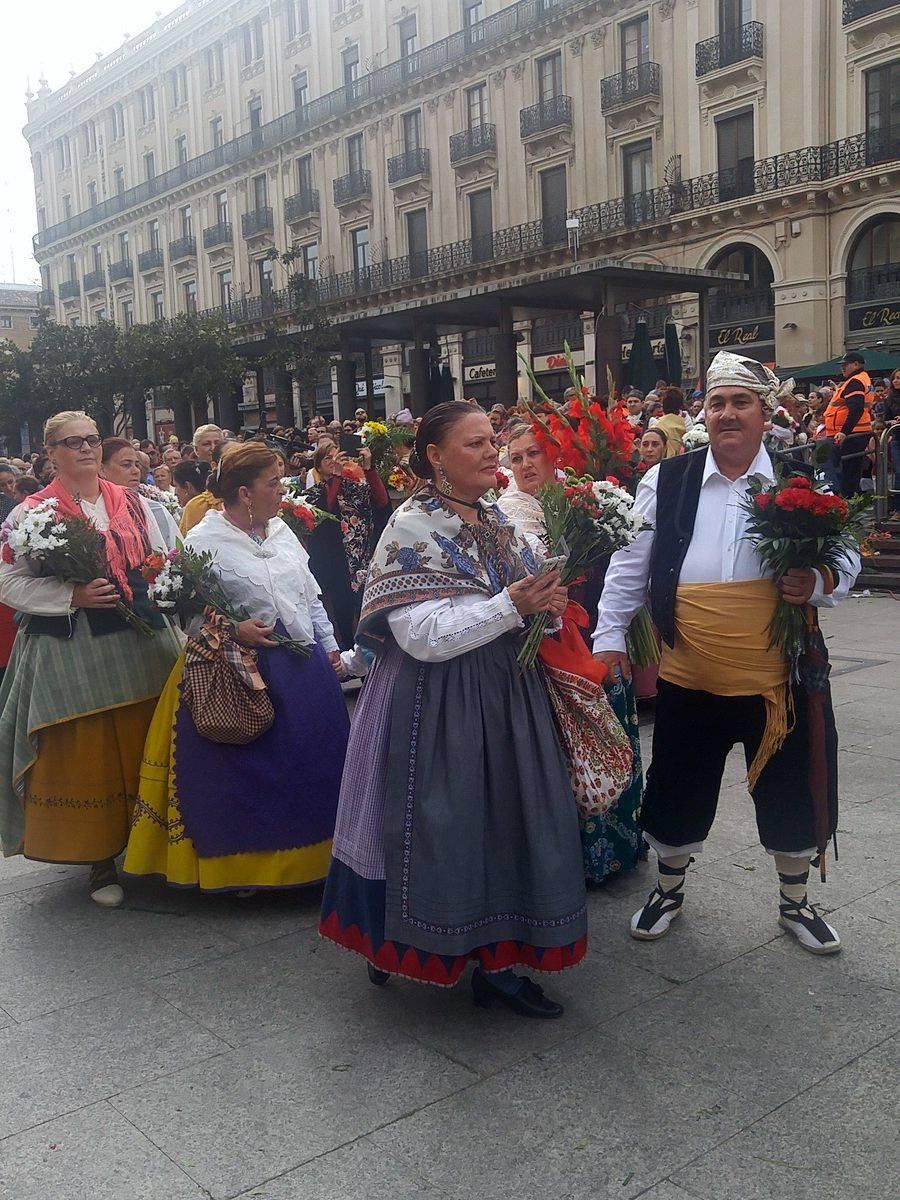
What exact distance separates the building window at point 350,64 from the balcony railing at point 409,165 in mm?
4246

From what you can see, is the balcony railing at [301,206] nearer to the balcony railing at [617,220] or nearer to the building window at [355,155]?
the building window at [355,155]

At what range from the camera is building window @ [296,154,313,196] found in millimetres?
40781

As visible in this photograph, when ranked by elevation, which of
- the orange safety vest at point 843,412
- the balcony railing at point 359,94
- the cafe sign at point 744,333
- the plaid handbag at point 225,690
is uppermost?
the balcony railing at point 359,94

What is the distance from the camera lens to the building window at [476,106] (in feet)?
111

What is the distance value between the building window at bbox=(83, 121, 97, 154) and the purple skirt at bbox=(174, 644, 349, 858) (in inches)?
2236

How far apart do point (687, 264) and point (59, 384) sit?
60.3 feet

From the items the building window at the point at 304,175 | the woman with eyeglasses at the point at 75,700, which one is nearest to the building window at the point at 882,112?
the building window at the point at 304,175

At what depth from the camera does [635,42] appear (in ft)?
97.0

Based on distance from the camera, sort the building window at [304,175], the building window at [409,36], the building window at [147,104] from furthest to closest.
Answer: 1. the building window at [147,104]
2. the building window at [304,175]
3. the building window at [409,36]

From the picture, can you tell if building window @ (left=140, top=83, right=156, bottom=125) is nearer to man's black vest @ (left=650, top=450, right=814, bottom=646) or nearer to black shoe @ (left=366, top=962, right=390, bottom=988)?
man's black vest @ (left=650, top=450, right=814, bottom=646)

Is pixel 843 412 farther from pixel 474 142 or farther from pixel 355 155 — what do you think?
pixel 355 155

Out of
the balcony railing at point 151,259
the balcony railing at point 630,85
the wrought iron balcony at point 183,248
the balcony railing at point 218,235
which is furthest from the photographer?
the balcony railing at point 151,259

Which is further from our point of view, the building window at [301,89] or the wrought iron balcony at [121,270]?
the wrought iron balcony at [121,270]

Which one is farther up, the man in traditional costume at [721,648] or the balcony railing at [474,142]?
the balcony railing at [474,142]
